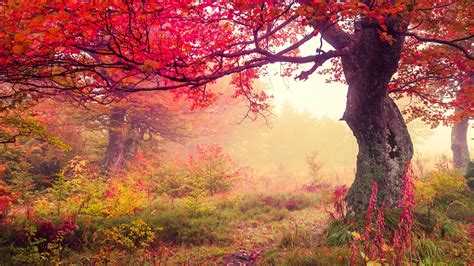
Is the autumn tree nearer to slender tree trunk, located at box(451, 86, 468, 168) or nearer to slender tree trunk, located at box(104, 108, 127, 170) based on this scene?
slender tree trunk, located at box(104, 108, 127, 170)

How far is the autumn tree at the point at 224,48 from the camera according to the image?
12.6 feet

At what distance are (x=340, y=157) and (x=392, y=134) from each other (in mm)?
33794

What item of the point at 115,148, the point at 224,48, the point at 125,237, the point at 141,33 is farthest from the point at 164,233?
the point at 115,148

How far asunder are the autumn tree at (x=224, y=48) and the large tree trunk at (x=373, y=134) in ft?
0.07

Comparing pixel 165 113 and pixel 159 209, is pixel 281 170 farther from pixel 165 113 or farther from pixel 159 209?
pixel 159 209

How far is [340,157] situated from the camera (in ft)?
129

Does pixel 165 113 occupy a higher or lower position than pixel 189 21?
higher

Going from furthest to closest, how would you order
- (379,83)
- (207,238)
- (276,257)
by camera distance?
(207,238)
(379,83)
(276,257)

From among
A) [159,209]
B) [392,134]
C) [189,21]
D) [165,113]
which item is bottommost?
[159,209]

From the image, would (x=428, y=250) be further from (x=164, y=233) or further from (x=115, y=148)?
(x=115, y=148)

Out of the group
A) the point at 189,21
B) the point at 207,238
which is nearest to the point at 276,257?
the point at 207,238

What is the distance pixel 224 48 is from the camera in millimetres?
5602

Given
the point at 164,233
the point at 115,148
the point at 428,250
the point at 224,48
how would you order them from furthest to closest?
the point at 115,148
the point at 164,233
the point at 224,48
the point at 428,250

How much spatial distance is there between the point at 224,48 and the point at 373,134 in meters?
3.87
